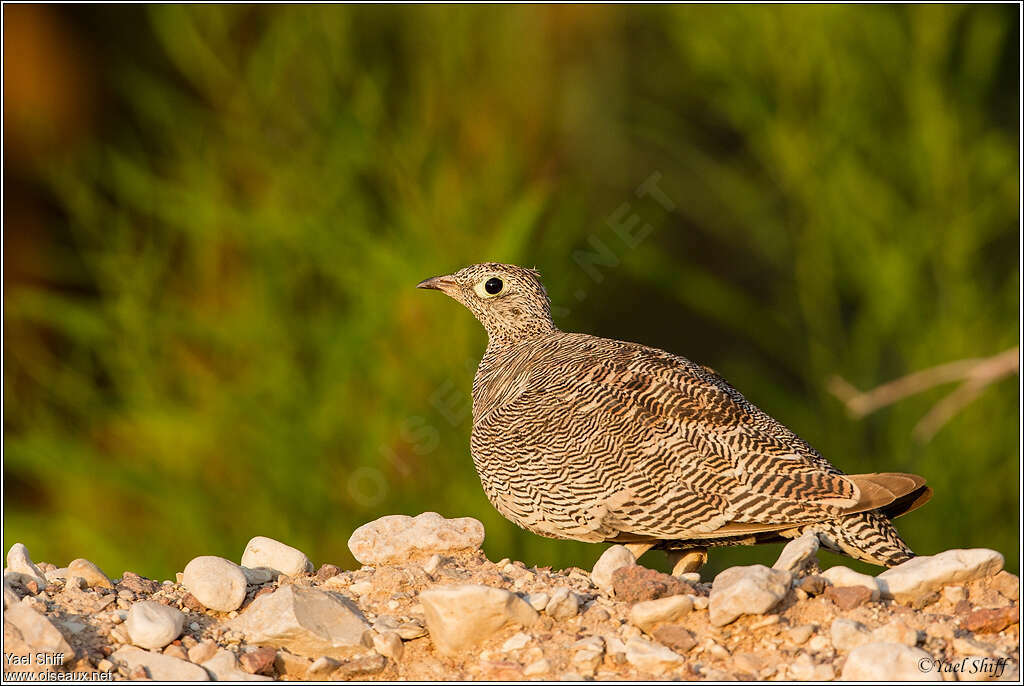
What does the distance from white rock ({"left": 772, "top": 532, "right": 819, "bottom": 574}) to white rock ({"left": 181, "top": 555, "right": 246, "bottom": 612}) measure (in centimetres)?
124

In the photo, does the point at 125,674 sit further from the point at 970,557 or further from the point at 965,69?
the point at 965,69

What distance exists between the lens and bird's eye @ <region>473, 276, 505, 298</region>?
12.3 ft

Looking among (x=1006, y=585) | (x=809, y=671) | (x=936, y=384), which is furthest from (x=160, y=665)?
(x=936, y=384)

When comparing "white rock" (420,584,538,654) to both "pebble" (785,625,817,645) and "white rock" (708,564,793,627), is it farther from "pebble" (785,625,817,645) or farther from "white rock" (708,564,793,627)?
"pebble" (785,625,817,645)

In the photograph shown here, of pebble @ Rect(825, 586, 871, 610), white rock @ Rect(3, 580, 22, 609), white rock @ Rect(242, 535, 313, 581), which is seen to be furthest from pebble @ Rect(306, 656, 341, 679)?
pebble @ Rect(825, 586, 871, 610)

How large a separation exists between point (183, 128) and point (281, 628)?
363 cm

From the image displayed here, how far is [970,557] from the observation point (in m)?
2.78

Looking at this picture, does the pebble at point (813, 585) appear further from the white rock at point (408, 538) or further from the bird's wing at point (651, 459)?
the white rock at point (408, 538)

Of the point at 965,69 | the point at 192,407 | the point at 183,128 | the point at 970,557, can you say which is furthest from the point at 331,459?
the point at 965,69

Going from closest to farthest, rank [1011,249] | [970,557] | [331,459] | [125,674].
Answer: [125,674] < [970,557] < [331,459] < [1011,249]

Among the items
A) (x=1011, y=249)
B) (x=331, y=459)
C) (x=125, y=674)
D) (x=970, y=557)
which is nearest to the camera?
(x=125, y=674)

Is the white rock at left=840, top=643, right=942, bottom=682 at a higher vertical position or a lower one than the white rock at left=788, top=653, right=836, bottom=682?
lower

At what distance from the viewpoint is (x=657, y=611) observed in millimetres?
2570

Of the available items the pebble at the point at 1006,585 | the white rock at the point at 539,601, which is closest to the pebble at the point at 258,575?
the white rock at the point at 539,601
